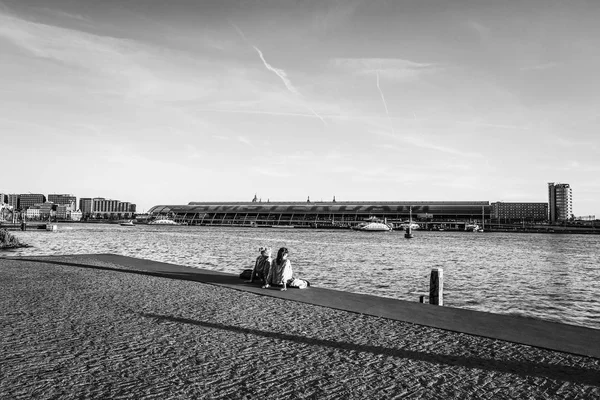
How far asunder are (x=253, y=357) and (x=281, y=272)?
22.9ft

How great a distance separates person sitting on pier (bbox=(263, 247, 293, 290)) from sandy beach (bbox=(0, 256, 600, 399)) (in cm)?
266

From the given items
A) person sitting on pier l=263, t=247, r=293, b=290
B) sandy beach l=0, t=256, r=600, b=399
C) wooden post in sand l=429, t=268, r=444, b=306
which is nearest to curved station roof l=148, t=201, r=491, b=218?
wooden post in sand l=429, t=268, r=444, b=306

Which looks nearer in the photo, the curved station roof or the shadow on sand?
the shadow on sand

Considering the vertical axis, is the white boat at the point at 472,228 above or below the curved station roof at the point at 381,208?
below

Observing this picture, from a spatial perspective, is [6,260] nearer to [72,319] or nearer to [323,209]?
[72,319]

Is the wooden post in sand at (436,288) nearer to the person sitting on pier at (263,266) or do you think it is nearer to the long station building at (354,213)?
the person sitting on pier at (263,266)

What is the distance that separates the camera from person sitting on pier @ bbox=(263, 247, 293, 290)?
1346 cm

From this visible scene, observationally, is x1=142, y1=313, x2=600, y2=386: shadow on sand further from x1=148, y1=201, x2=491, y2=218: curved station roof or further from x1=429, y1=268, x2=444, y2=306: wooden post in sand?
x1=148, y1=201, x2=491, y2=218: curved station roof

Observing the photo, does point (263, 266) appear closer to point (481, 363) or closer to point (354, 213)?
point (481, 363)

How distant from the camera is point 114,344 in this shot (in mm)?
7277

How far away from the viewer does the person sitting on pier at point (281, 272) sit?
1346cm

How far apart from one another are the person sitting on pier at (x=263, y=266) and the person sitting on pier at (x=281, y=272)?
0.17m

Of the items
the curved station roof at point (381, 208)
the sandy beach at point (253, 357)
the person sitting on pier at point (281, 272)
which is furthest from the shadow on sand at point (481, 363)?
the curved station roof at point (381, 208)

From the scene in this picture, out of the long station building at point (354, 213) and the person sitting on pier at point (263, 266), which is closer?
the person sitting on pier at point (263, 266)
